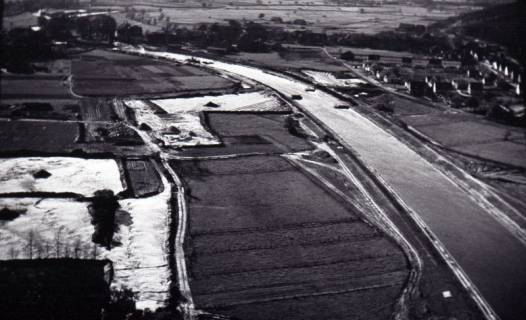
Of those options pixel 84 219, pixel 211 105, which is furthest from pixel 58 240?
pixel 211 105

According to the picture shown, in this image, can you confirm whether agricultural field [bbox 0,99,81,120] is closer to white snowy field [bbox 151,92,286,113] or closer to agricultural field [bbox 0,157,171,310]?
white snowy field [bbox 151,92,286,113]

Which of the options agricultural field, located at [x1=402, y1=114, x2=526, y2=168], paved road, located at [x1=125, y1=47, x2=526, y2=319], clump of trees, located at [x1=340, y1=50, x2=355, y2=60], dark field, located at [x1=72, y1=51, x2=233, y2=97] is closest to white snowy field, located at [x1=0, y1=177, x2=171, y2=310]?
paved road, located at [x1=125, y1=47, x2=526, y2=319]

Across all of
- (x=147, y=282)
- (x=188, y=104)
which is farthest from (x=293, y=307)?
(x=188, y=104)

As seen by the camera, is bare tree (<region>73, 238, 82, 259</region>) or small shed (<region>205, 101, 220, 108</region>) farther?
small shed (<region>205, 101, 220, 108</region>)

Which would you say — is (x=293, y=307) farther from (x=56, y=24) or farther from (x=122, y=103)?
(x=56, y=24)

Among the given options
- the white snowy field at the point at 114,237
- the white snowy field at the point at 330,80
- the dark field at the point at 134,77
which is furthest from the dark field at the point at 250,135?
the white snowy field at the point at 330,80

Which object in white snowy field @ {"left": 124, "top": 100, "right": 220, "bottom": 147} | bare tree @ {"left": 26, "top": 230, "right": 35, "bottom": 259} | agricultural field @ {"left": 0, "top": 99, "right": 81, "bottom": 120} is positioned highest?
agricultural field @ {"left": 0, "top": 99, "right": 81, "bottom": 120}

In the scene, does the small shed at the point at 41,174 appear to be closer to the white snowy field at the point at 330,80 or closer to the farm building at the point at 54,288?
the farm building at the point at 54,288
